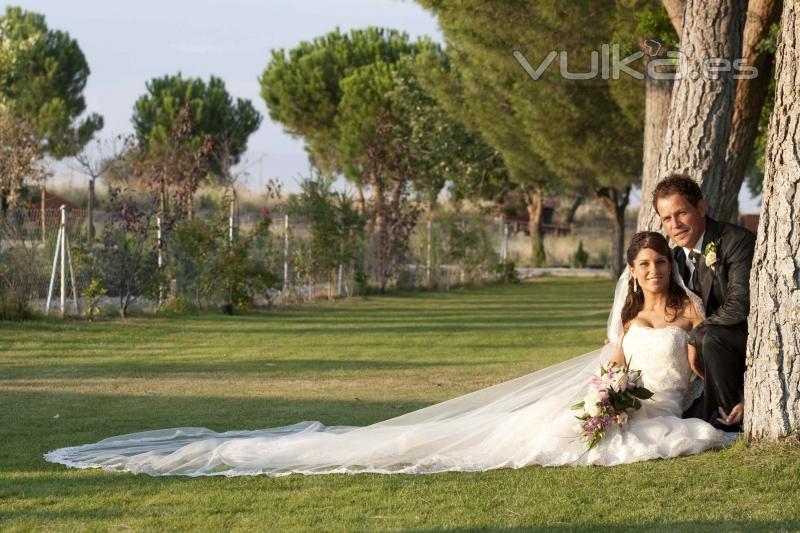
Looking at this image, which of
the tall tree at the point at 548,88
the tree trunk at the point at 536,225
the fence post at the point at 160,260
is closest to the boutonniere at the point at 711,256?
the tall tree at the point at 548,88

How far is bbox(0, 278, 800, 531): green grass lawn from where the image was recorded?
6629mm

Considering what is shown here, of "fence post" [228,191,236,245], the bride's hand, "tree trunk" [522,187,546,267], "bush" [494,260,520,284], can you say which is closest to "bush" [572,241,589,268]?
"tree trunk" [522,187,546,267]

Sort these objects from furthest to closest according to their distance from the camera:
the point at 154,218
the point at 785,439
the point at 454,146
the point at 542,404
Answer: the point at 454,146 < the point at 154,218 < the point at 542,404 < the point at 785,439

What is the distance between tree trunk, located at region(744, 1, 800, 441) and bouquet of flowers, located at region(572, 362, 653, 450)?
0.66m

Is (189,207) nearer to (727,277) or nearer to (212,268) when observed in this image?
(212,268)

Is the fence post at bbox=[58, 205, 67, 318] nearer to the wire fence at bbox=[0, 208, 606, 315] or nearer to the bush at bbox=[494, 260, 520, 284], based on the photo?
the wire fence at bbox=[0, 208, 606, 315]

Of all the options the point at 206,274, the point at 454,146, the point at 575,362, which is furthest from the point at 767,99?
the point at 454,146

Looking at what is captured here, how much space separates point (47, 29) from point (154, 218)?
52313 millimetres

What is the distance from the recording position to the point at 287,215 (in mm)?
27297

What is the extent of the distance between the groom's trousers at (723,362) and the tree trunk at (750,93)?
492cm

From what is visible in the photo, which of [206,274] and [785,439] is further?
[206,274]

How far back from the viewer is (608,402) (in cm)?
796

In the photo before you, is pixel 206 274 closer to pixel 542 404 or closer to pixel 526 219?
pixel 542 404

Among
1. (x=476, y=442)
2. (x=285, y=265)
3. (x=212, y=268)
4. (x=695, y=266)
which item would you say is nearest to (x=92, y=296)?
(x=212, y=268)
